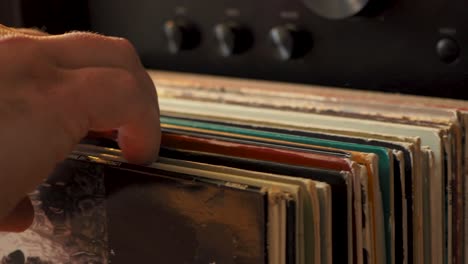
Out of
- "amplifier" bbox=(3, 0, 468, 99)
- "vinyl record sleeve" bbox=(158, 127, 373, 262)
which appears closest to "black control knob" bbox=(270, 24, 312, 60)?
"amplifier" bbox=(3, 0, 468, 99)

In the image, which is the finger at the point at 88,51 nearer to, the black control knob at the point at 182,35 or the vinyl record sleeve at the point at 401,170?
the vinyl record sleeve at the point at 401,170

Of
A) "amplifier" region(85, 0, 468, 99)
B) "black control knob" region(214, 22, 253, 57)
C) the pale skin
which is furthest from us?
"black control knob" region(214, 22, 253, 57)

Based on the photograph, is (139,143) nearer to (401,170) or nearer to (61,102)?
(61,102)

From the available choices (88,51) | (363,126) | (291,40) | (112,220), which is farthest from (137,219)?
(291,40)

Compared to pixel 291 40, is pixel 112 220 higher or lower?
lower

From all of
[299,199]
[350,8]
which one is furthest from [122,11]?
[299,199]

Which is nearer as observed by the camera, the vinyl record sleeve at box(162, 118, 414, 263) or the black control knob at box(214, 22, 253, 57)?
the vinyl record sleeve at box(162, 118, 414, 263)

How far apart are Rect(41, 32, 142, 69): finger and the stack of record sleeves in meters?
0.08

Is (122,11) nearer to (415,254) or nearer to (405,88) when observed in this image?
(405,88)

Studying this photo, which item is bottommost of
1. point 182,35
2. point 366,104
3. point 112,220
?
point 112,220

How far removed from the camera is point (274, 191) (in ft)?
1.52

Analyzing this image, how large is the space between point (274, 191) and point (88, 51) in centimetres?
16

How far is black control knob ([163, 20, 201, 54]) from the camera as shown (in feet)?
2.92

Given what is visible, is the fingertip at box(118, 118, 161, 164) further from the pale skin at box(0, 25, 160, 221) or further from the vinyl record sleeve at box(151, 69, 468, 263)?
the vinyl record sleeve at box(151, 69, 468, 263)
